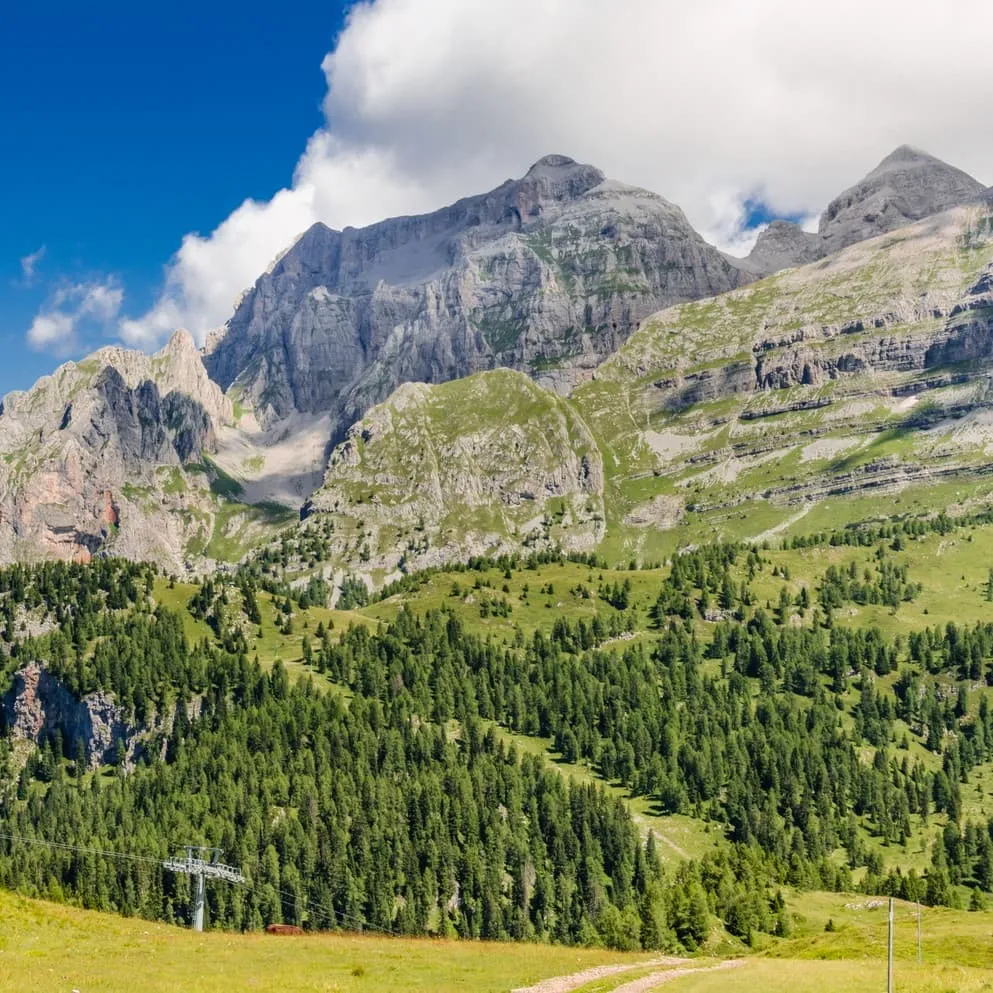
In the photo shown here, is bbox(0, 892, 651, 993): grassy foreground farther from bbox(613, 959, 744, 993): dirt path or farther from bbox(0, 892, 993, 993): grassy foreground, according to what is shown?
bbox(613, 959, 744, 993): dirt path

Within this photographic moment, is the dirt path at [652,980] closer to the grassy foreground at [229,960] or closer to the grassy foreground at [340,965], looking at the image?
the grassy foreground at [340,965]

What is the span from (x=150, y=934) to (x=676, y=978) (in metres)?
37.4

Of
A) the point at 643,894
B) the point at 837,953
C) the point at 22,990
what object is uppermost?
the point at 22,990

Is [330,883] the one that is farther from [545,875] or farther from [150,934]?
[150,934]

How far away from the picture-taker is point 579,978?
69.2 metres

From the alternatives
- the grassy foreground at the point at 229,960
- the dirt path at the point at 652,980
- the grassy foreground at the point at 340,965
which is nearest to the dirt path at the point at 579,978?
the grassy foreground at the point at 340,965

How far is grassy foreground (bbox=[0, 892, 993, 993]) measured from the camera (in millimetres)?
59281

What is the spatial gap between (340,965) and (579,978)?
14.8 meters

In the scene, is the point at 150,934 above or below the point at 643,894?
above

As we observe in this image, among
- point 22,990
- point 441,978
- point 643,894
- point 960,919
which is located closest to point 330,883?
point 643,894

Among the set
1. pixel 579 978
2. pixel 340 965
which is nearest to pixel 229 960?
pixel 340 965

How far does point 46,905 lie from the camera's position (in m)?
86.8

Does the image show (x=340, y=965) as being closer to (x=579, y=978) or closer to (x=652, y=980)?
(x=579, y=978)

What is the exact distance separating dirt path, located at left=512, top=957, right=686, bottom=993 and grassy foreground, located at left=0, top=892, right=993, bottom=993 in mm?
801
